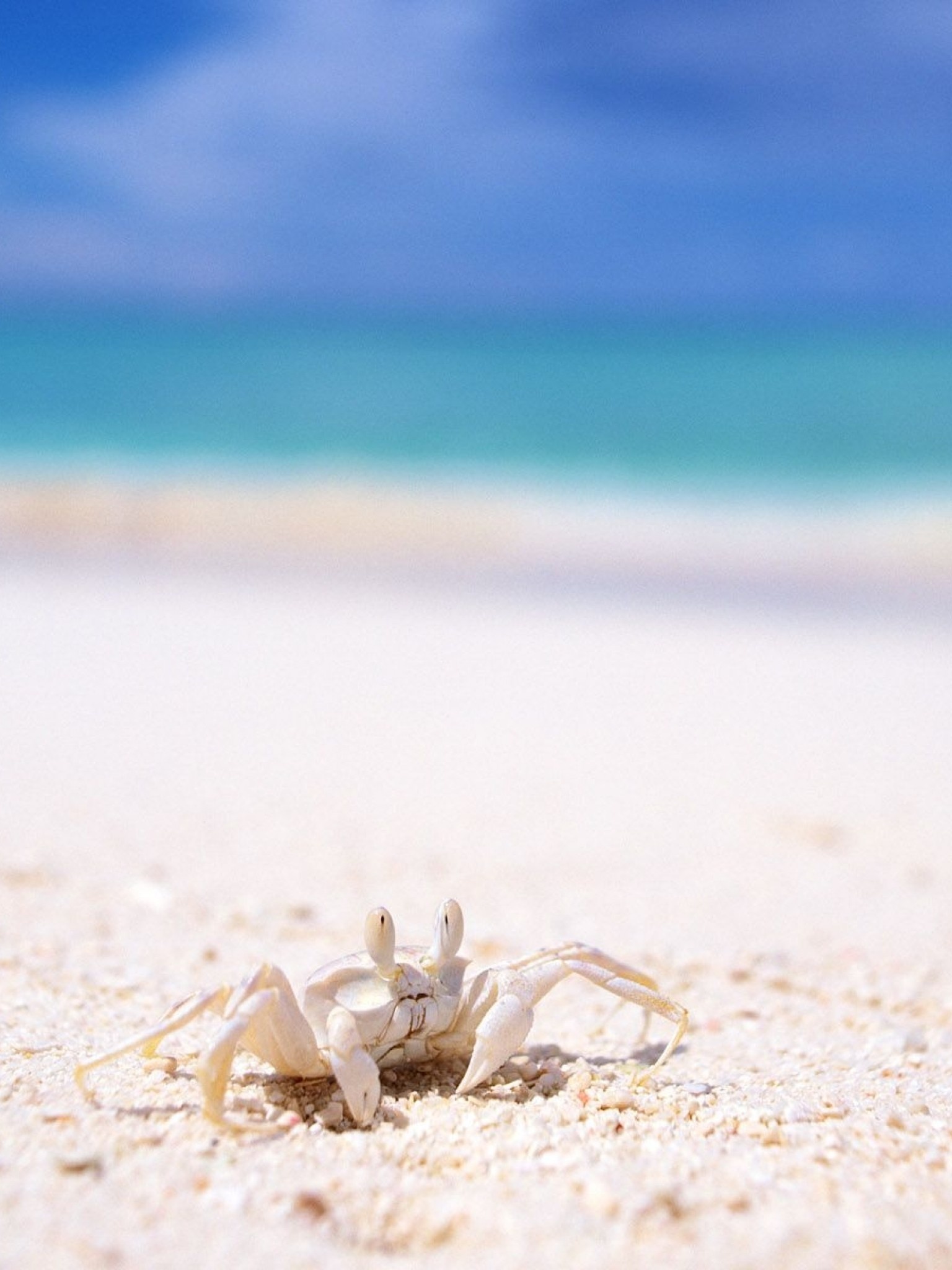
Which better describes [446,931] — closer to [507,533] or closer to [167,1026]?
[167,1026]

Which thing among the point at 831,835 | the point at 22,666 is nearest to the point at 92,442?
the point at 22,666

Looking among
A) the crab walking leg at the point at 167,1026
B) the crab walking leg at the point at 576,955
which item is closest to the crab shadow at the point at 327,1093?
the crab walking leg at the point at 167,1026

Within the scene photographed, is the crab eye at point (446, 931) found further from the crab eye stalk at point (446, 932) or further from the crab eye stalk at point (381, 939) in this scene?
the crab eye stalk at point (381, 939)

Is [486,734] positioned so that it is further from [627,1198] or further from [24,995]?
[627,1198]

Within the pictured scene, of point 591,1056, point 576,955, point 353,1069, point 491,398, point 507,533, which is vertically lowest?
point 591,1056

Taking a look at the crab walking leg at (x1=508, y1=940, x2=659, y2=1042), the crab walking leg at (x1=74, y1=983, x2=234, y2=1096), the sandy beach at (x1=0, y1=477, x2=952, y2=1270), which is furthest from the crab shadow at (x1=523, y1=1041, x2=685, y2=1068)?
the crab walking leg at (x1=74, y1=983, x2=234, y2=1096)

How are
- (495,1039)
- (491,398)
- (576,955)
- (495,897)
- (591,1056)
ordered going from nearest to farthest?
(495,1039) → (576,955) → (591,1056) → (495,897) → (491,398)

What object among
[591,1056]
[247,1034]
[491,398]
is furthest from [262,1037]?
[491,398]
